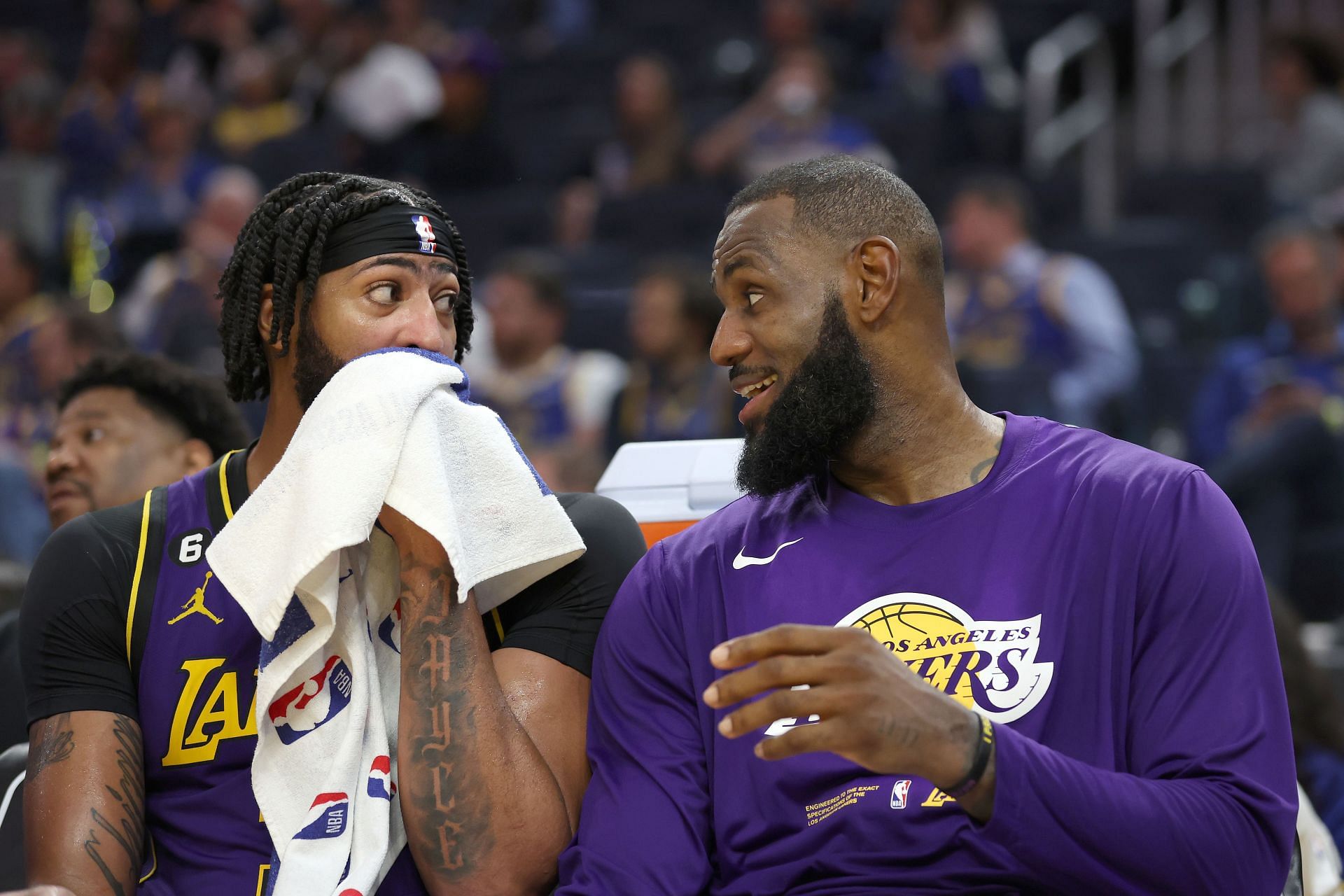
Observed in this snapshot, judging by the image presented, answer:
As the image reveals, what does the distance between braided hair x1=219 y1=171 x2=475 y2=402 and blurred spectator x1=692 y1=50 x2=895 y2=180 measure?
4.84 m

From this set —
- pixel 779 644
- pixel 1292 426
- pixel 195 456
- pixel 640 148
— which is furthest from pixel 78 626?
pixel 640 148

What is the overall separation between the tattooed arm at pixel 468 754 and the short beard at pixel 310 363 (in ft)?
1.00

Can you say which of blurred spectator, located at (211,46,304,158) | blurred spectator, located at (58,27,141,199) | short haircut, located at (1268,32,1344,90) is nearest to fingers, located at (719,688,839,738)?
short haircut, located at (1268,32,1344,90)

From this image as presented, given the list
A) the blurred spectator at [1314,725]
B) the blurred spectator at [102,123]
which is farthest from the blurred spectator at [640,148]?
the blurred spectator at [1314,725]

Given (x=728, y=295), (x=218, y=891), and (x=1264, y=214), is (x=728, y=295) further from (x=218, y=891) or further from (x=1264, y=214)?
(x=1264, y=214)

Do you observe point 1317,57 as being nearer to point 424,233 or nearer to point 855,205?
point 855,205

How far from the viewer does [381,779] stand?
2320mm

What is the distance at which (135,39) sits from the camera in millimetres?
10812

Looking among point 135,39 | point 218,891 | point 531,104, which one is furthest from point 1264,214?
point 135,39

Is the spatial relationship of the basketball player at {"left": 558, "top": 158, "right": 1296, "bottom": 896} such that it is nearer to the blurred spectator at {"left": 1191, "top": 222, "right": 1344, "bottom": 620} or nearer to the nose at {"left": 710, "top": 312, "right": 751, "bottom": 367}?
the nose at {"left": 710, "top": 312, "right": 751, "bottom": 367}

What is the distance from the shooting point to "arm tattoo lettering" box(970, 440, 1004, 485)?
2367 millimetres

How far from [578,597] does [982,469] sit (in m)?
0.69

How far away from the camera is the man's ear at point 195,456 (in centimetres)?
338

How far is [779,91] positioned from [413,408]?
19.2ft
